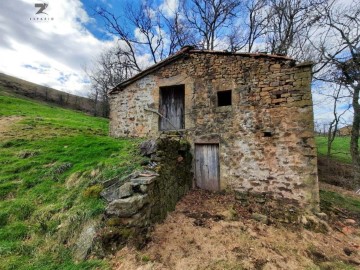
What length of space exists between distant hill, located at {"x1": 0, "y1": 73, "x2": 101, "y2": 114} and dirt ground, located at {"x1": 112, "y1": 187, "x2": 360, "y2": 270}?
32.6 metres

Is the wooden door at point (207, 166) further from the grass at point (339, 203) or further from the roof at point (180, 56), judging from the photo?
the grass at point (339, 203)

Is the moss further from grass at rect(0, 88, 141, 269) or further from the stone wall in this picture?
the stone wall

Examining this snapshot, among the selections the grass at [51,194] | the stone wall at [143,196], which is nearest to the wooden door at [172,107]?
the stone wall at [143,196]

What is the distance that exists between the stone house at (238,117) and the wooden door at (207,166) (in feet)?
0.11

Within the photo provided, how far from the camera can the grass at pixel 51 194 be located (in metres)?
3.73

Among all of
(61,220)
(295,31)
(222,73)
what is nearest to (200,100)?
(222,73)

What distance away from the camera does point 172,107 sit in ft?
26.8

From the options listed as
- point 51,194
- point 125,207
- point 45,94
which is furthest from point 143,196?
point 45,94

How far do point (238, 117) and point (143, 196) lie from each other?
159 inches

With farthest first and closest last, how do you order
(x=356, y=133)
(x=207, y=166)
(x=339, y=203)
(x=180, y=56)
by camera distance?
(x=356, y=133)
(x=180, y=56)
(x=339, y=203)
(x=207, y=166)

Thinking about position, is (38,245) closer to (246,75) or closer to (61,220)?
(61,220)

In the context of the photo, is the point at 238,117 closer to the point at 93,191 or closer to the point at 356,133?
the point at 93,191

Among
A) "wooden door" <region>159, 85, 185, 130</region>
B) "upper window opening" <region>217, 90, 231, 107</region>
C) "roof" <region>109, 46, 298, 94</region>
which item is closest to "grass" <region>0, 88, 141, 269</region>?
"wooden door" <region>159, 85, 185, 130</region>

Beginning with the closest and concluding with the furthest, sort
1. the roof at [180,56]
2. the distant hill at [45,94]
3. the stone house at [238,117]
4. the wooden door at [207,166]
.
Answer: the stone house at [238,117], the roof at [180,56], the wooden door at [207,166], the distant hill at [45,94]
